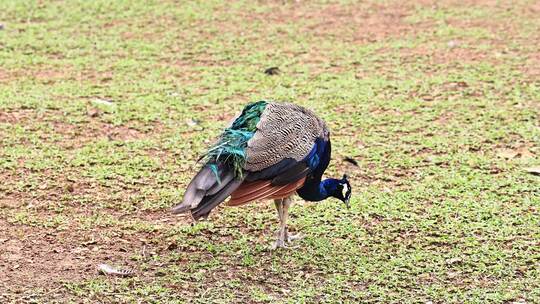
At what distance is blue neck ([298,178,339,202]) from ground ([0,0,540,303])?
0.32 metres

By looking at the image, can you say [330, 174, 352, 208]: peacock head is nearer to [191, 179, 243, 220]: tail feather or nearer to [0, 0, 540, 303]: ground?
[0, 0, 540, 303]: ground

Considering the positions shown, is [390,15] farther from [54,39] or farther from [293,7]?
[54,39]

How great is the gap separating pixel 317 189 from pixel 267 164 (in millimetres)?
438

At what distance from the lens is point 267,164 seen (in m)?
5.09

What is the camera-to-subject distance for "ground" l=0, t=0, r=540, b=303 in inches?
203

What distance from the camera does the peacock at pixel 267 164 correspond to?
492 cm

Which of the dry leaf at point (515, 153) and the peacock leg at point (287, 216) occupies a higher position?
the peacock leg at point (287, 216)

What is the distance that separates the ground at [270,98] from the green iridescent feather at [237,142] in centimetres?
63

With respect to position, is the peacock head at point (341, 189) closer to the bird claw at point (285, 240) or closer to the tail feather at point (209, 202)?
the bird claw at point (285, 240)

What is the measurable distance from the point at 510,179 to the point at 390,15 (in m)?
4.50

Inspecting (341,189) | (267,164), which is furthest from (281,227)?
(267,164)

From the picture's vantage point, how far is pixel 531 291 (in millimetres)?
4945

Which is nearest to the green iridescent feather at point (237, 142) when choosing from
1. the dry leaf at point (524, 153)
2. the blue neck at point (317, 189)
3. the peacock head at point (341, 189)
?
the blue neck at point (317, 189)

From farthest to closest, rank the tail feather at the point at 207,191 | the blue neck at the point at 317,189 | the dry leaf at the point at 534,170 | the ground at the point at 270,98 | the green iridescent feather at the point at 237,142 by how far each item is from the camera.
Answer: the dry leaf at the point at 534,170
the blue neck at the point at 317,189
the ground at the point at 270,98
the green iridescent feather at the point at 237,142
the tail feather at the point at 207,191
